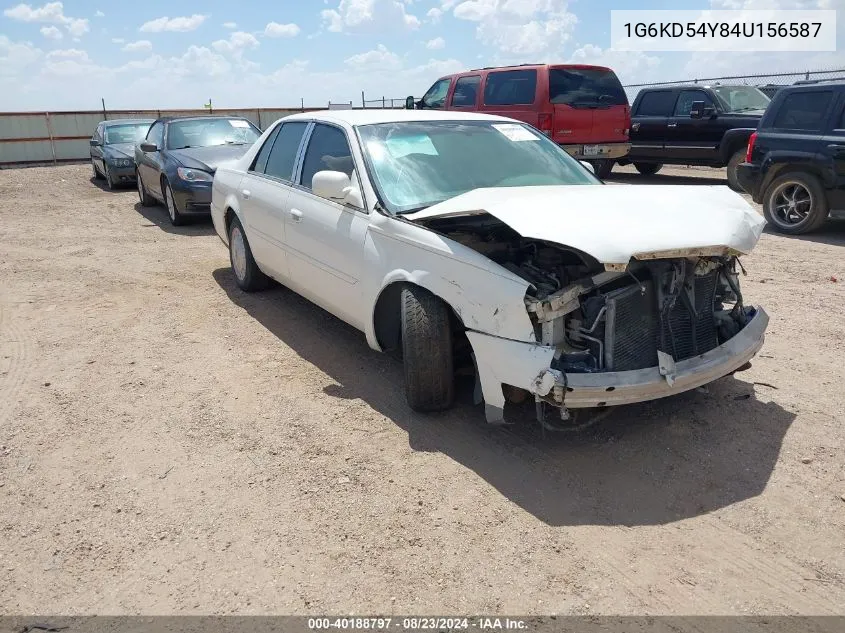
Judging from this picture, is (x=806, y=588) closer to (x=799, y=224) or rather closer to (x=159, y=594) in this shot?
(x=159, y=594)

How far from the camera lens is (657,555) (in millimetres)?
2783

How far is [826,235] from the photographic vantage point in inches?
347

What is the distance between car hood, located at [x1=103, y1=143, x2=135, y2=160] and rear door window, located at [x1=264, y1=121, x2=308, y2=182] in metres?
10.3

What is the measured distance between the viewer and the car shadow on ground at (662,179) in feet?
46.9

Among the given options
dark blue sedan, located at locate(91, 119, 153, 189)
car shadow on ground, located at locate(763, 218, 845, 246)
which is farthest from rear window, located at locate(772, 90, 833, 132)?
dark blue sedan, located at locate(91, 119, 153, 189)

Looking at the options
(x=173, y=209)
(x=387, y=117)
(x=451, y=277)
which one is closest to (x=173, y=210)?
(x=173, y=209)

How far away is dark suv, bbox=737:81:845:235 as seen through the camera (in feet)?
26.9

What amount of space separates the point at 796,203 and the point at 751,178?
27.9 inches

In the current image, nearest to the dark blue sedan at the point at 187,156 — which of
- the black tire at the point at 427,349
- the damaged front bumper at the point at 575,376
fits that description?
the black tire at the point at 427,349

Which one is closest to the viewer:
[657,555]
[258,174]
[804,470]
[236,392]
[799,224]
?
[657,555]

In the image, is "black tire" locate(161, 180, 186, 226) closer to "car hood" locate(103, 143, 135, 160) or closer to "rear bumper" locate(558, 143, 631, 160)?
"car hood" locate(103, 143, 135, 160)

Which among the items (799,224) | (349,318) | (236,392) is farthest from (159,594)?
(799,224)

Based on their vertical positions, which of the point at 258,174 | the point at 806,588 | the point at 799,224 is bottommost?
the point at 806,588

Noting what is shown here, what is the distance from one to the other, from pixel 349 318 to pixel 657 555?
2.50 metres
